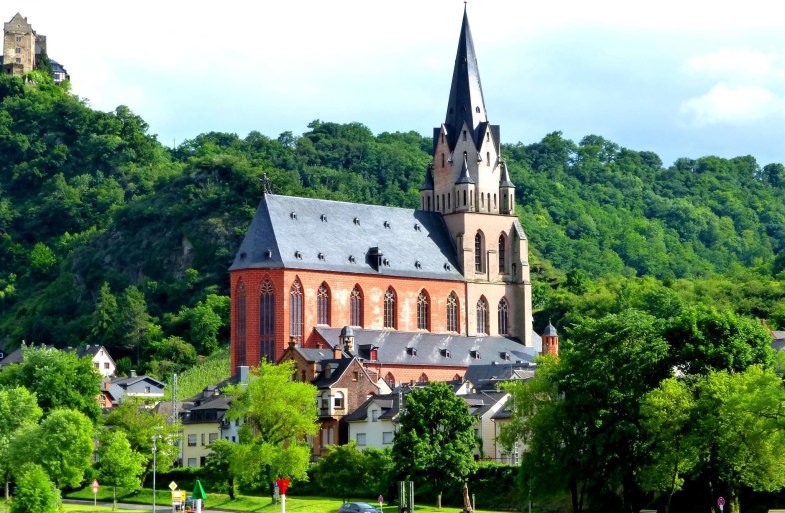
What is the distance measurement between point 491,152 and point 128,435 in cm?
5116

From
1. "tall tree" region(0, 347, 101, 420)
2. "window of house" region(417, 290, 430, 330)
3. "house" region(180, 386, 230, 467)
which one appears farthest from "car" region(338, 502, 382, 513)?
"window of house" region(417, 290, 430, 330)

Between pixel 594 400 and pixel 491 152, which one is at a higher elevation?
pixel 491 152

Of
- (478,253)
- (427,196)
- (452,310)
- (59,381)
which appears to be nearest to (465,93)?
(427,196)

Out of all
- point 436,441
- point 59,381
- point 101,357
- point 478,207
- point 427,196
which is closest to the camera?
point 436,441

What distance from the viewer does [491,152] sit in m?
144

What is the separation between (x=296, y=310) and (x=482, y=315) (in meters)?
19.6

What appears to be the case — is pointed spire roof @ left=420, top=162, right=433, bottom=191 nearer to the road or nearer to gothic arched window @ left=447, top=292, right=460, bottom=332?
gothic arched window @ left=447, top=292, right=460, bottom=332

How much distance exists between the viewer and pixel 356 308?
436 ft

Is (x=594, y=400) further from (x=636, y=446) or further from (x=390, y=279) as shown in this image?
(x=390, y=279)

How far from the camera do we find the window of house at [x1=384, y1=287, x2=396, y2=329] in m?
135

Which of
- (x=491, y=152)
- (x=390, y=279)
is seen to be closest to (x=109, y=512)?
(x=390, y=279)

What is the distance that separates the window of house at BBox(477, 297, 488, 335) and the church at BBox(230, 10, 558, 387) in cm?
12

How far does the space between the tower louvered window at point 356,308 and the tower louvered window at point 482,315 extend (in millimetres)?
12346

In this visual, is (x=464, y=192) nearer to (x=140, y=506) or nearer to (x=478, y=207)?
(x=478, y=207)
